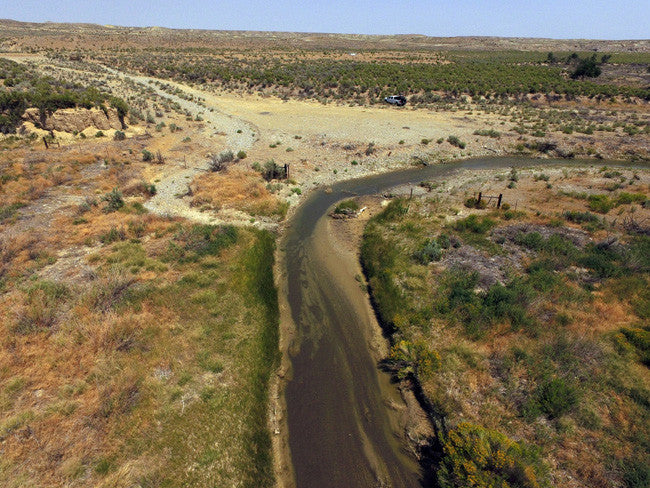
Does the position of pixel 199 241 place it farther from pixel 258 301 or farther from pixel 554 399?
pixel 554 399

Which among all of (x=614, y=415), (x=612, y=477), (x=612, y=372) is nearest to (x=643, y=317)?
(x=612, y=372)

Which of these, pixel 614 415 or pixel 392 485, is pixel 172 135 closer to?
pixel 392 485

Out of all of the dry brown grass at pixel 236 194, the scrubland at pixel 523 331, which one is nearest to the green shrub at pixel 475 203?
the scrubland at pixel 523 331

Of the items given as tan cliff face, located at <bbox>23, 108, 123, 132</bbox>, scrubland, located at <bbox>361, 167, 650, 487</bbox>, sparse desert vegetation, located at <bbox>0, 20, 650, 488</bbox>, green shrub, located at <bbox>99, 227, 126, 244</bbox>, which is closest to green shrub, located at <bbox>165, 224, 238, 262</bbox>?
sparse desert vegetation, located at <bbox>0, 20, 650, 488</bbox>

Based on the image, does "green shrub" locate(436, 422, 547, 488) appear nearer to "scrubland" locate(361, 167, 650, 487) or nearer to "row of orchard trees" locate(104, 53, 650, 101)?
"scrubland" locate(361, 167, 650, 487)

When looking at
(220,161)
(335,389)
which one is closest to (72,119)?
(220,161)

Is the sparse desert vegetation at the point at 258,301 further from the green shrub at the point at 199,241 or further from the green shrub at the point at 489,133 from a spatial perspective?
the green shrub at the point at 489,133
